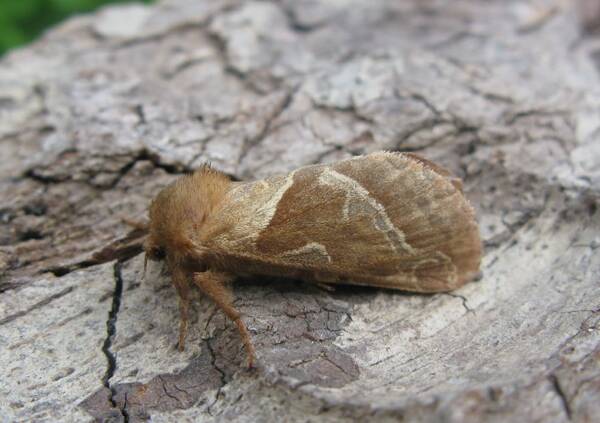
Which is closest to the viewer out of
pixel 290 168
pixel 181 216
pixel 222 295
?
pixel 222 295

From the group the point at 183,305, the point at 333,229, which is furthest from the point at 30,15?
the point at 333,229

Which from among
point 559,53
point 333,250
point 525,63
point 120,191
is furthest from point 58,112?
point 559,53

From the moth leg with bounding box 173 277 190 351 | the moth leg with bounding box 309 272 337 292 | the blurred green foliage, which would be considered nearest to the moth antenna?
the moth leg with bounding box 173 277 190 351

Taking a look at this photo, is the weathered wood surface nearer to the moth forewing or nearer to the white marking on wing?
the moth forewing

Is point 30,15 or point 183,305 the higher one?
point 30,15

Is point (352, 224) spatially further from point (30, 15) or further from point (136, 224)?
point (30, 15)

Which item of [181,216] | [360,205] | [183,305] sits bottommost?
[183,305]

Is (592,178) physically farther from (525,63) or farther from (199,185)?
(199,185)
